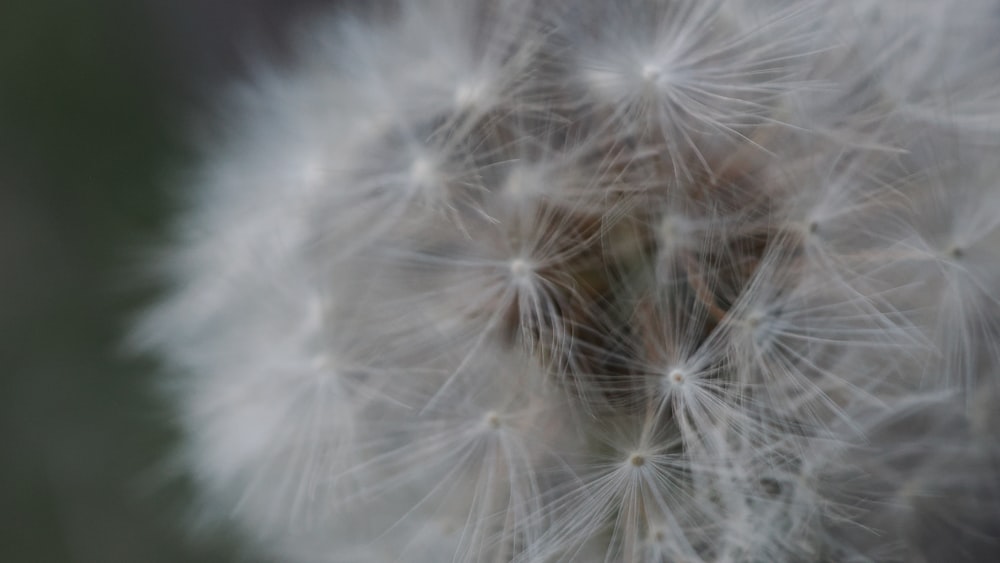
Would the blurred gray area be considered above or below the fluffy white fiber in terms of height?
above

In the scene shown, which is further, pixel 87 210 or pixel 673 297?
pixel 87 210

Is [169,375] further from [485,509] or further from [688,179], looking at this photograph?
[688,179]

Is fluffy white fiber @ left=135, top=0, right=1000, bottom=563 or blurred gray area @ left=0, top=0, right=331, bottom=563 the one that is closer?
fluffy white fiber @ left=135, top=0, right=1000, bottom=563

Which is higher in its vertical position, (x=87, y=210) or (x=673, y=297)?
(x=87, y=210)

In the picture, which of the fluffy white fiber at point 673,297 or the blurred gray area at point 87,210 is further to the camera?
the blurred gray area at point 87,210

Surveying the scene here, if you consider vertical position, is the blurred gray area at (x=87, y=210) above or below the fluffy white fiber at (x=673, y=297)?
above
